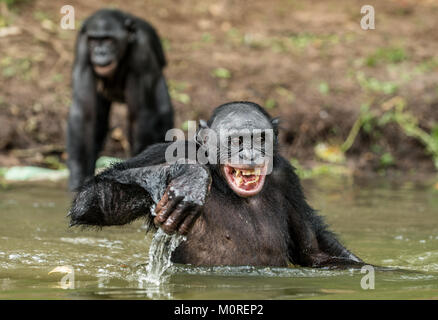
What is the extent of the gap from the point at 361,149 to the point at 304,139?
3.68 ft

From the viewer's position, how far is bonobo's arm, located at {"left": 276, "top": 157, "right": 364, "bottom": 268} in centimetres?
694

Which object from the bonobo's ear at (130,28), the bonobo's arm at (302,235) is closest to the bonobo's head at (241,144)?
the bonobo's arm at (302,235)

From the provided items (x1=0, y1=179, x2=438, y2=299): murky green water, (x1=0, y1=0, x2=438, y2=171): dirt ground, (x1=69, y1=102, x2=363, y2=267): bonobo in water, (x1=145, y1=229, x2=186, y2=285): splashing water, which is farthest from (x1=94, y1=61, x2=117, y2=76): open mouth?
(x1=145, y1=229, x2=186, y2=285): splashing water

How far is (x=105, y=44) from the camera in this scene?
11.8 metres

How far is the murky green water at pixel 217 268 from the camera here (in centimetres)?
533

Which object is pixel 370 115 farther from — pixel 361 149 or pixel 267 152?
pixel 267 152

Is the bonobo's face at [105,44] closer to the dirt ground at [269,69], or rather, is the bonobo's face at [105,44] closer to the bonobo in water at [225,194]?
the dirt ground at [269,69]

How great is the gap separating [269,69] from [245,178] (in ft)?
37.5

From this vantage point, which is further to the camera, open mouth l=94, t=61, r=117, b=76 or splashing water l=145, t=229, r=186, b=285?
open mouth l=94, t=61, r=117, b=76

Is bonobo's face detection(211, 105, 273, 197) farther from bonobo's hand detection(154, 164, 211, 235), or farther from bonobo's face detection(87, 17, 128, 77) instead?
bonobo's face detection(87, 17, 128, 77)

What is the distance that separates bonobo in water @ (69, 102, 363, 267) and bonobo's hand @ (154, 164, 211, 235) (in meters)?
0.10

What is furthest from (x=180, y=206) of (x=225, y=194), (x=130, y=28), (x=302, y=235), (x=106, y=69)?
(x=130, y=28)

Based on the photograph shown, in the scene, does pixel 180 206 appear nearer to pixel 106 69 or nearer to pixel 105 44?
pixel 106 69

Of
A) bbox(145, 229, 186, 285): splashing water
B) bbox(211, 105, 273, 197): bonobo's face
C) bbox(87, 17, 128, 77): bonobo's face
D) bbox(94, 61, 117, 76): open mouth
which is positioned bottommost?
bbox(145, 229, 186, 285): splashing water
